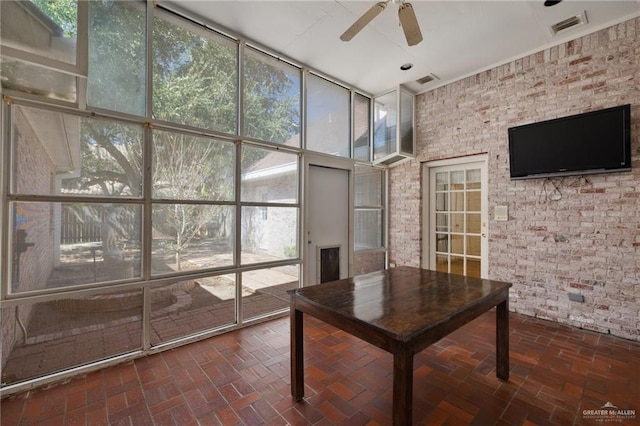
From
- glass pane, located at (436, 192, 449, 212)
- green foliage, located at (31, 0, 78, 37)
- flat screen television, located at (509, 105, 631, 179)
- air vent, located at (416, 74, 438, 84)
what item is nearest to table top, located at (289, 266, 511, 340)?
flat screen television, located at (509, 105, 631, 179)

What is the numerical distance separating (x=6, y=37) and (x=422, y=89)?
15.4 feet

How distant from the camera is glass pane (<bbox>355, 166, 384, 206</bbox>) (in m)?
4.78

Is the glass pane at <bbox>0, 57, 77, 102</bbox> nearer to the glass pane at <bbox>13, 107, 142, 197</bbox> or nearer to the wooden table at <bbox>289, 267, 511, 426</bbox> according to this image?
the glass pane at <bbox>13, 107, 142, 197</bbox>

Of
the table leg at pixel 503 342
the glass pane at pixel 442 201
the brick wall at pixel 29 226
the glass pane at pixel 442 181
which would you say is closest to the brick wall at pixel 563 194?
the glass pane at pixel 442 181

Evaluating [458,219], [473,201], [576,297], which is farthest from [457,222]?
[576,297]

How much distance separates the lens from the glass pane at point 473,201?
163 inches

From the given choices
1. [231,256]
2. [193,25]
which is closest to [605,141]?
Result: [231,256]

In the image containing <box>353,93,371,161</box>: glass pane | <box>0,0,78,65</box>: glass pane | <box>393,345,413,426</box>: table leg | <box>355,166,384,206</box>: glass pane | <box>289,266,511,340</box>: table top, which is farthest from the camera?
<box>355,166,384,206</box>: glass pane

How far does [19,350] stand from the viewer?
2.17m

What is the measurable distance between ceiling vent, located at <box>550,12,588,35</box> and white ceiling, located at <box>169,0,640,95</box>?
46 mm

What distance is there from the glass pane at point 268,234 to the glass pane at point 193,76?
1.05 meters

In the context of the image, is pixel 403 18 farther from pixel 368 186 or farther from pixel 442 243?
pixel 442 243

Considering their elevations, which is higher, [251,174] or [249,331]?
[251,174]

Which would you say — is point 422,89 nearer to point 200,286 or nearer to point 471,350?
point 471,350
